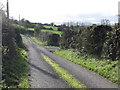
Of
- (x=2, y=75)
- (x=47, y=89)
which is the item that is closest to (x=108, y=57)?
(x=47, y=89)

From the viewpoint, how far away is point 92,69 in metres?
21.7

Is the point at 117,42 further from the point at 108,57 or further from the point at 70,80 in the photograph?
the point at 70,80

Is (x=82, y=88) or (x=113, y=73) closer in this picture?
(x=82, y=88)

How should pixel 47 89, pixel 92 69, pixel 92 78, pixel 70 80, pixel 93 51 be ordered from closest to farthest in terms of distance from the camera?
pixel 47 89 < pixel 70 80 < pixel 92 78 < pixel 92 69 < pixel 93 51

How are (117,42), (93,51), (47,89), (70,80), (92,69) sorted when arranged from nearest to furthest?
(47,89) → (70,80) → (92,69) → (117,42) → (93,51)

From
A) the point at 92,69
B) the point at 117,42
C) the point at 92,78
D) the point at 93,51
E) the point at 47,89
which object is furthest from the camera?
the point at 93,51

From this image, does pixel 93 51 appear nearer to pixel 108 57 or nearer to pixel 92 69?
pixel 108 57

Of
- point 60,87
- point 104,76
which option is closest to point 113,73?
point 104,76

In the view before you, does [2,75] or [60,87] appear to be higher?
[2,75]

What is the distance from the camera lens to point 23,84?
1409 cm

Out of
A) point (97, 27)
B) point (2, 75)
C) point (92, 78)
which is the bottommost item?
point (92, 78)

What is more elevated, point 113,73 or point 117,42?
point 117,42

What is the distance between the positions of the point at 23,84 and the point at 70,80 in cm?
449

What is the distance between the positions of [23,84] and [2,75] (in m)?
1.71
